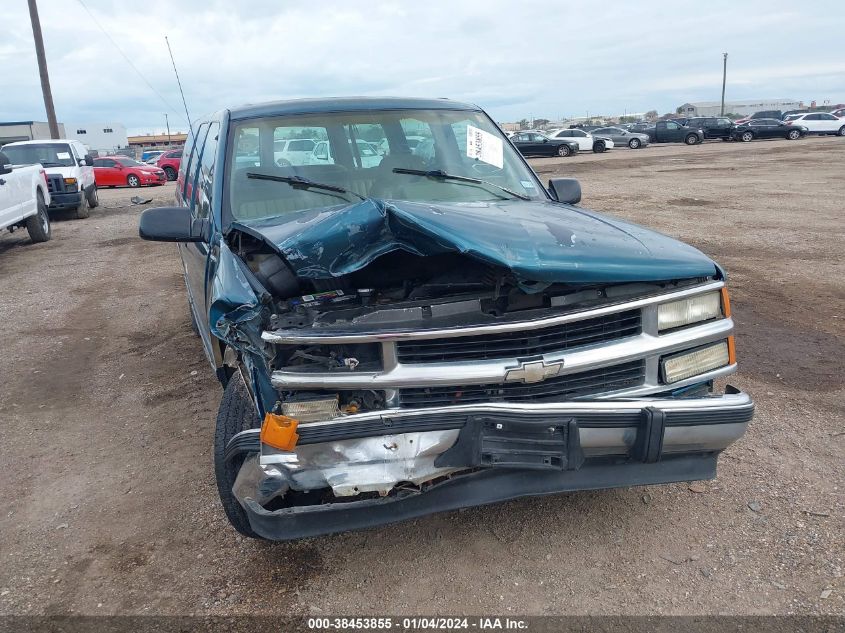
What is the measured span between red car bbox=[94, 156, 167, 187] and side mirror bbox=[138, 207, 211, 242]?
24492 mm

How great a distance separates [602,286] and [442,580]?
1.35 m

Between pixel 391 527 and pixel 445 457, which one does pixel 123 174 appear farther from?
pixel 445 457

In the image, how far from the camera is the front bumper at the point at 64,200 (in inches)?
584

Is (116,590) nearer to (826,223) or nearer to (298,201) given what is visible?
(298,201)

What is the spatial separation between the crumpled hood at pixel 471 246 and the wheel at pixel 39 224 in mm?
10935

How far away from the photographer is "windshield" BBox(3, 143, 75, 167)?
49.9 feet

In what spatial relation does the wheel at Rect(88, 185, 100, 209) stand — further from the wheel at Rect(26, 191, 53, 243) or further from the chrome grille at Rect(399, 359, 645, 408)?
the chrome grille at Rect(399, 359, 645, 408)

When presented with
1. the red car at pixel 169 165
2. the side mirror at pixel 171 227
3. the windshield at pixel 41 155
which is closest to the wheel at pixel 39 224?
the windshield at pixel 41 155

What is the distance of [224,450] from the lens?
8.98ft

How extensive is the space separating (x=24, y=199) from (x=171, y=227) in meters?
9.44

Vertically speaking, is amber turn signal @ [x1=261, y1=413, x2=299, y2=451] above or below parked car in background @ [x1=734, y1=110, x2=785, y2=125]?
below

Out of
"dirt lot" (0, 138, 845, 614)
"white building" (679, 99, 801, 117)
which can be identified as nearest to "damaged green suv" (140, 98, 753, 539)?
"dirt lot" (0, 138, 845, 614)

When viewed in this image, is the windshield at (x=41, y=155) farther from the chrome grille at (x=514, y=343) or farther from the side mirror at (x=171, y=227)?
the chrome grille at (x=514, y=343)

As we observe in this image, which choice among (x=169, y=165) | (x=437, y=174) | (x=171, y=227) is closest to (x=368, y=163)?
(x=437, y=174)
